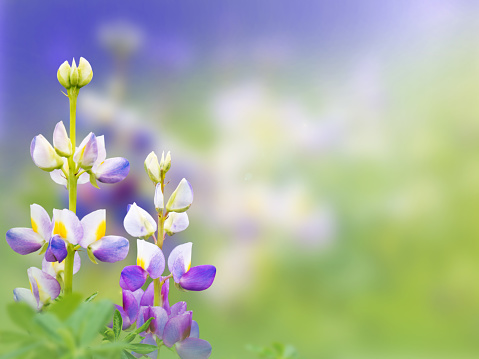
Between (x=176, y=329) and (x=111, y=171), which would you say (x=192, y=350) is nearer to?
(x=176, y=329)

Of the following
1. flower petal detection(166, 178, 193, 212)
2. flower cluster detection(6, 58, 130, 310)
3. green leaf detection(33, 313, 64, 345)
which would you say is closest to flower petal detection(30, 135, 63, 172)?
flower cluster detection(6, 58, 130, 310)

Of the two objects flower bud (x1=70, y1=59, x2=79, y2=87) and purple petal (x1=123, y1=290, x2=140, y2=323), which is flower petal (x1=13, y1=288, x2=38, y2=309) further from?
flower bud (x1=70, y1=59, x2=79, y2=87)

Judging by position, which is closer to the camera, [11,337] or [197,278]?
[11,337]

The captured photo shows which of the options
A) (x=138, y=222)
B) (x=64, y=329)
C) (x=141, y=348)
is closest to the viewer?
(x=64, y=329)

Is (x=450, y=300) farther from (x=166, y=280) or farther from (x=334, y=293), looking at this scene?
(x=166, y=280)

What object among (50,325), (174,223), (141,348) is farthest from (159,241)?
(50,325)

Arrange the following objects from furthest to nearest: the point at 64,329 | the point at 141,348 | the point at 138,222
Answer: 1. the point at 138,222
2. the point at 141,348
3. the point at 64,329

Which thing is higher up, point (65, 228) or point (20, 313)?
point (65, 228)

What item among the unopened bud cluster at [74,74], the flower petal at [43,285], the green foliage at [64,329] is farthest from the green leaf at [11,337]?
the unopened bud cluster at [74,74]
